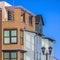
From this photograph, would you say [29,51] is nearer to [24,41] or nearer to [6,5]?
[24,41]

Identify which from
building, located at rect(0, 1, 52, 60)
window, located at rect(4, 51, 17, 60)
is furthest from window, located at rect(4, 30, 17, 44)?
window, located at rect(4, 51, 17, 60)

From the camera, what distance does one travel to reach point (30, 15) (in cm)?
6769

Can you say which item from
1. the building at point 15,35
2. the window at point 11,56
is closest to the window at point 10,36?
the building at point 15,35

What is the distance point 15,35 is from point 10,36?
0.74 meters

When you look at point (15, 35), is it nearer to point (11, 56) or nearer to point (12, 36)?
point (12, 36)

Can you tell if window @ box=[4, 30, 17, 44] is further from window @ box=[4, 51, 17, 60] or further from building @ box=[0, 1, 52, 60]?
window @ box=[4, 51, 17, 60]

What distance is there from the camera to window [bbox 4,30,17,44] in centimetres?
6245

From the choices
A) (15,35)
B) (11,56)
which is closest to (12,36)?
(15,35)

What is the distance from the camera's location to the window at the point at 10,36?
62.5 metres

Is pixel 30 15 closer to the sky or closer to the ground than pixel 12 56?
closer to the sky

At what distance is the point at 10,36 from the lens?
62.5m

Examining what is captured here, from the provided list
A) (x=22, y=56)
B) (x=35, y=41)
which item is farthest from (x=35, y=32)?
(x=22, y=56)

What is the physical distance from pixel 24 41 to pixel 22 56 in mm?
2204

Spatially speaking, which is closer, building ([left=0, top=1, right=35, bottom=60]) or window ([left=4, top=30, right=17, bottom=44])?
building ([left=0, top=1, right=35, bottom=60])
